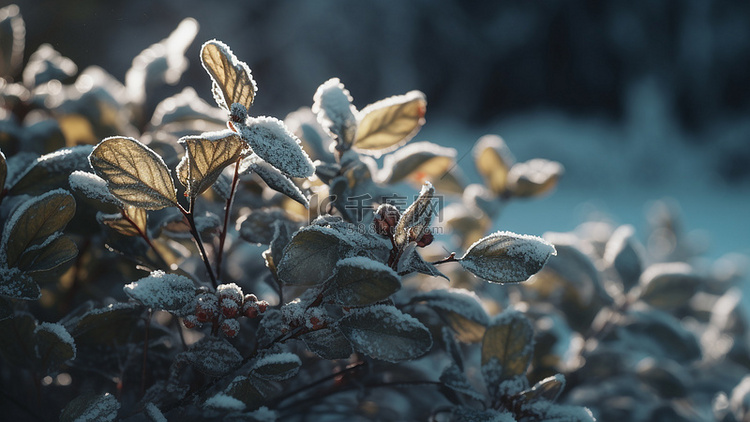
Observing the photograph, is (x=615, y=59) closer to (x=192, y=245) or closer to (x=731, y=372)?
(x=731, y=372)

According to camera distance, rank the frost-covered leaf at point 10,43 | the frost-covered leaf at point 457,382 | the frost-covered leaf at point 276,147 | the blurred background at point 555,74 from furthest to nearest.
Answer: the blurred background at point 555,74
the frost-covered leaf at point 10,43
the frost-covered leaf at point 457,382
the frost-covered leaf at point 276,147

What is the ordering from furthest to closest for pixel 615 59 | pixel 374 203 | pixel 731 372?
pixel 615 59
pixel 731 372
pixel 374 203

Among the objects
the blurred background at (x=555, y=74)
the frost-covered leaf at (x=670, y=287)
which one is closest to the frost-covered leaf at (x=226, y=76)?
the frost-covered leaf at (x=670, y=287)

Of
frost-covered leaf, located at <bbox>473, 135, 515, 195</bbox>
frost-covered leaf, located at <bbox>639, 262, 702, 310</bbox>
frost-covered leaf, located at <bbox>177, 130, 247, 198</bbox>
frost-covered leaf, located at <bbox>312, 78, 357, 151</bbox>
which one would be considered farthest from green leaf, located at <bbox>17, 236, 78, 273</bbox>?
frost-covered leaf, located at <bbox>639, 262, 702, 310</bbox>

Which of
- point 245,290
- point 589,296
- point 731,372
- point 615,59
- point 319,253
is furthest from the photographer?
point 615,59

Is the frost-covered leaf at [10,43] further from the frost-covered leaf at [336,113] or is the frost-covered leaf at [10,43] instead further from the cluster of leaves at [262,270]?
the frost-covered leaf at [336,113]

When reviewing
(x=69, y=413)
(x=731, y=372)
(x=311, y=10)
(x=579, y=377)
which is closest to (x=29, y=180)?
(x=69, y=413)

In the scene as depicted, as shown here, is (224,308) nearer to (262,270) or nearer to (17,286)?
(17,286)
